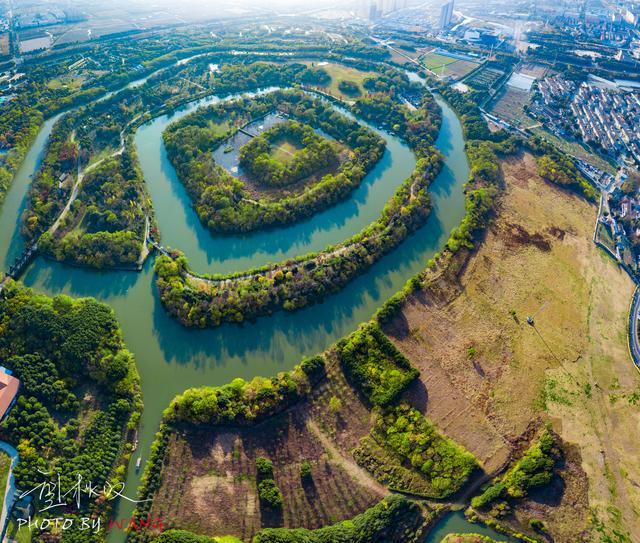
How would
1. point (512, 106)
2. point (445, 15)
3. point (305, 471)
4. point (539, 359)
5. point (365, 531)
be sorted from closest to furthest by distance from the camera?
point (365, 531), point (305, 471), point (539, 359), point (512, 106), point (445, 15)

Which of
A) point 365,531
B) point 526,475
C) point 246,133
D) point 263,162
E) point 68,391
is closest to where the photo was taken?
point 365,531

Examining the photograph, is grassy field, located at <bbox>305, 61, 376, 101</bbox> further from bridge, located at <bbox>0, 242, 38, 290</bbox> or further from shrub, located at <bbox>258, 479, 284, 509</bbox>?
shrub, located at <bbox>258, 479, 284, 509</bbox>

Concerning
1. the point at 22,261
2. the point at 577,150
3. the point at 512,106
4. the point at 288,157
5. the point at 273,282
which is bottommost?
the point at 273,282

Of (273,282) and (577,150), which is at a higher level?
(577,150)

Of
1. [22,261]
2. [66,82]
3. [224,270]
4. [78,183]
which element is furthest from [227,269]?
[66,82]

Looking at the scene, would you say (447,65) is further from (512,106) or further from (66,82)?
(66,82)

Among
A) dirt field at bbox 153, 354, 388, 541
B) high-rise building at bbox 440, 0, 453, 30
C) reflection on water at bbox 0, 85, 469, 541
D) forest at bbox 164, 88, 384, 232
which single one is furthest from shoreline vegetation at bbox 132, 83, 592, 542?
high-rise building at bbox 440, 0, 453, 30

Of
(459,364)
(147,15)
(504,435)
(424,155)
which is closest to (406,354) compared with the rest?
(459,364)

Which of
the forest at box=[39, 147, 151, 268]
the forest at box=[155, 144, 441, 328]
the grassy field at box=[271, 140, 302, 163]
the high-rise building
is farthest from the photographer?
the high-rise building
